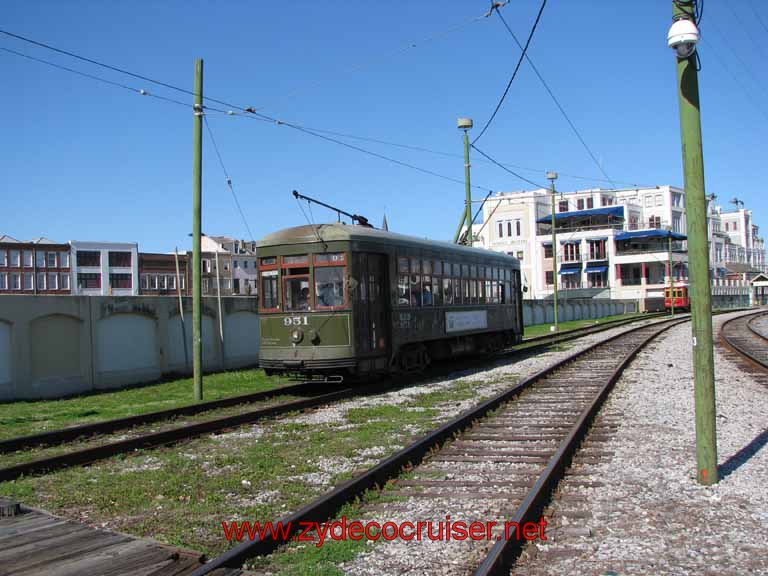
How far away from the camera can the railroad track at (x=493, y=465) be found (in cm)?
541

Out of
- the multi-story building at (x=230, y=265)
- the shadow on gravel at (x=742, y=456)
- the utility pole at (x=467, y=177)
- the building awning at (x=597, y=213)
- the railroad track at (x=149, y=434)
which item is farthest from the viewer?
the multi-story building at (x=230, y=265)

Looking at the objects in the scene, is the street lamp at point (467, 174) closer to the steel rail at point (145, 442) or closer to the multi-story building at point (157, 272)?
the steel rail at point (145, 442)

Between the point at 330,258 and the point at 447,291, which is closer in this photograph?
the point at 330,258

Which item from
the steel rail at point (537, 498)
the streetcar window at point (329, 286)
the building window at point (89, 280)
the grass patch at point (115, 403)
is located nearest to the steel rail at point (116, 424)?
the grass patch at point (115, 403)

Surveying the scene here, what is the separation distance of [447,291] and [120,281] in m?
78.8

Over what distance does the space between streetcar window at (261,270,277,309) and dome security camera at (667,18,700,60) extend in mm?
9440

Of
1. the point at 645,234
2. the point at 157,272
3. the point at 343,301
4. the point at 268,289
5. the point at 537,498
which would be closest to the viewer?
the point at 537,498

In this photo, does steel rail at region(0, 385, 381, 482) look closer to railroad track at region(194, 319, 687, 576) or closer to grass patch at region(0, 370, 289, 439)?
grass patch at region(0, 370, 289, 439)

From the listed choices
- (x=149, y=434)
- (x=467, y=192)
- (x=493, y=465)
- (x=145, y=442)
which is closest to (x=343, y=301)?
(x=149, y=434)

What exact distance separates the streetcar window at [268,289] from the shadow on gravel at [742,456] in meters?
8.82

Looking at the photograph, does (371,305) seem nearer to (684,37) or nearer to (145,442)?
(145,442)

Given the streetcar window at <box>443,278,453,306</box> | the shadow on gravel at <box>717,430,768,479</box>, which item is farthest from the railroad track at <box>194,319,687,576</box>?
the streetcar window at <box>443,278,453,306</box>

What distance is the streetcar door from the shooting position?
1395 centimetres

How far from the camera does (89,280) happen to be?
88.1 meters
